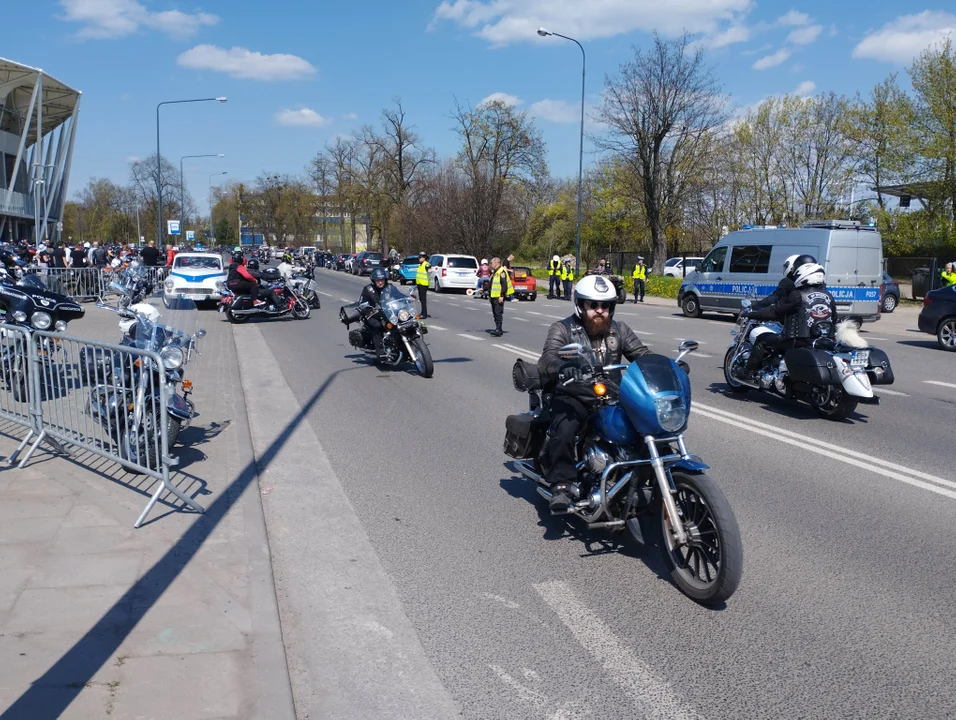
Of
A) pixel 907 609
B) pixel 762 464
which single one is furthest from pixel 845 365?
pixel 907 609

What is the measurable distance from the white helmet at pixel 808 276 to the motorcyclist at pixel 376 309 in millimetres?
5752

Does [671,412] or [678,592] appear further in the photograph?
[678,592]

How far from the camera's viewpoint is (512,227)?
5728 centimetres

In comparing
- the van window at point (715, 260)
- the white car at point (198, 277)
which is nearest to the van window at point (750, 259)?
the van window at point (715, 260)

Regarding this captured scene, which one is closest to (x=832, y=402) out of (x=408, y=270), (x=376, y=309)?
(x=376, y=309)

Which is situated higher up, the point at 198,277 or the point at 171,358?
the point at 171,358

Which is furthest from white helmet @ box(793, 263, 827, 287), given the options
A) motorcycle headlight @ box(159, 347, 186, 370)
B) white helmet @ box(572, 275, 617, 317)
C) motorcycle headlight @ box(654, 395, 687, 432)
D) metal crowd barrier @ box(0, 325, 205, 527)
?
metal crowd barrier @ box(0, 325, 205, 527)

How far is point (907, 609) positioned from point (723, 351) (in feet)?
Result: 37.5

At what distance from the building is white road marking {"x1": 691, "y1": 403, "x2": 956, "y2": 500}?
59560mm

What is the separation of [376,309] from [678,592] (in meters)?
8.55

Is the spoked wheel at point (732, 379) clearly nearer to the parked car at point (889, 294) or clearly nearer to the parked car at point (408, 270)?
the parked car at point (889, 294)

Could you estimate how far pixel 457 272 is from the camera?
3700 centimetres

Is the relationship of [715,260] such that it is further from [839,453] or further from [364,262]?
[364,262]

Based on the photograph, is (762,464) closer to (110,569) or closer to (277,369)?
(110,569)
